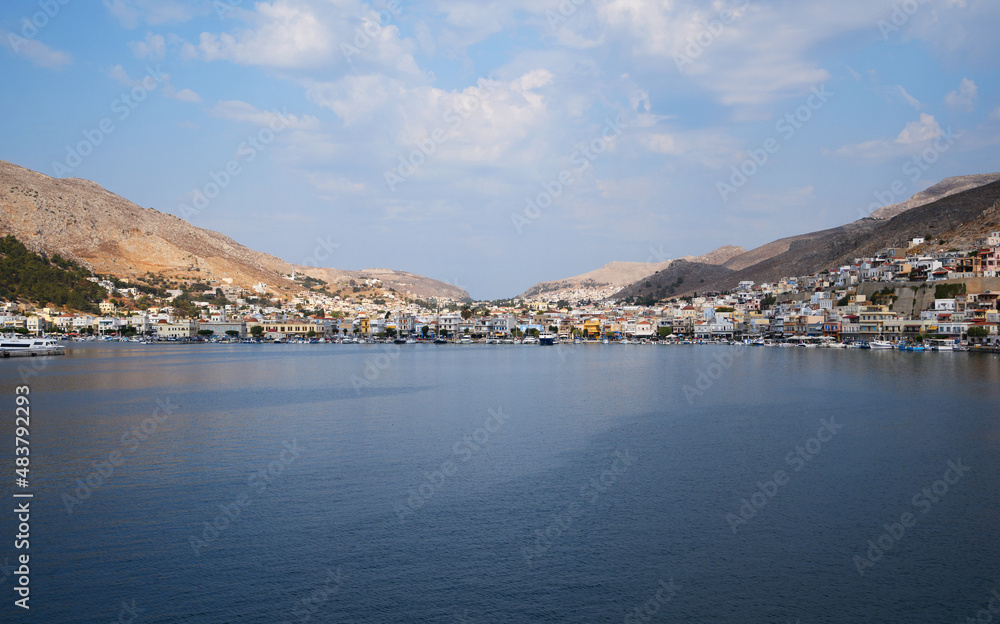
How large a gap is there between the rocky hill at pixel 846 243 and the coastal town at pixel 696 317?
642 centimetres

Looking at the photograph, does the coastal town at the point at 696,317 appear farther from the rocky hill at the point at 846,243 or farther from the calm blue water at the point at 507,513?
the calm blue water at the point at 507,513

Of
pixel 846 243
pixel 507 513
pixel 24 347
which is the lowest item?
pixel 507 513

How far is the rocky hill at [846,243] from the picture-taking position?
252ft

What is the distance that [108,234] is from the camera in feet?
332

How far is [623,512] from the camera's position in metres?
9.65

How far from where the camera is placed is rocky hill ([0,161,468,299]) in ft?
294

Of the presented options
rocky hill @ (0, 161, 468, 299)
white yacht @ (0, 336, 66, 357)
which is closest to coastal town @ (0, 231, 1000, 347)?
rocky hill @ (0, 161, 468, 299)

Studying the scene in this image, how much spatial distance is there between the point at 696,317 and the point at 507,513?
239ft

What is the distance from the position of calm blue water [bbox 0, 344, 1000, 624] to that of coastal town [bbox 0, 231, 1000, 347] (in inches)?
1463

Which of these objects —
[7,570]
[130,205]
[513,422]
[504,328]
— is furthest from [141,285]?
[7,570]

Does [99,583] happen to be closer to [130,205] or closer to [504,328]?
[504,328]

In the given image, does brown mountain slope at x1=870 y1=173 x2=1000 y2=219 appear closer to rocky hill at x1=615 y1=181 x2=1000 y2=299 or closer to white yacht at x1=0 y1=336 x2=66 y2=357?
rocky hill at x1=615 y1=181 x2=1000 y2=299

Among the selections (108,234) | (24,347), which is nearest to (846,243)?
(24,347)

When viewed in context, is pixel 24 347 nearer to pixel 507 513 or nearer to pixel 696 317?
pixel 507 513
